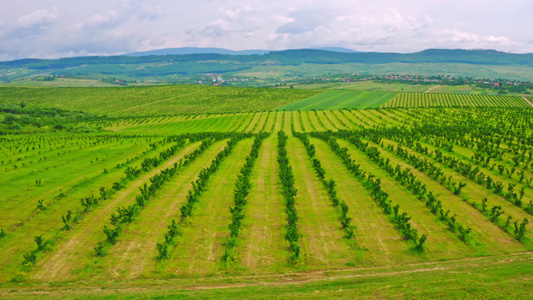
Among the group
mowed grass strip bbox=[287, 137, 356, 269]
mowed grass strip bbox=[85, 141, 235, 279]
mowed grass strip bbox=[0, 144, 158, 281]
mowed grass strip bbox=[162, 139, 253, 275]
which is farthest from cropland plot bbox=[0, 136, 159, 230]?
mowed grass strip bbox=[287, 137, 356, 269]

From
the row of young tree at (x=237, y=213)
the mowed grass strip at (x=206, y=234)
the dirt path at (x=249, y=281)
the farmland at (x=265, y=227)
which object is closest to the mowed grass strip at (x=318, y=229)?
the farmland at (x=265, y=227)

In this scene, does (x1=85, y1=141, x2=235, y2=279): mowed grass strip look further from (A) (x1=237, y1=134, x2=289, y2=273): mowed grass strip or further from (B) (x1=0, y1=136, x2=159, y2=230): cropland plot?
(B) (x1=0, y1=136, x2=159, y2=230): cropland plot

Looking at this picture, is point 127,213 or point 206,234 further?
point 127,213

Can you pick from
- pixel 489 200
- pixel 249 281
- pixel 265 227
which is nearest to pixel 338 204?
pixel 265 227

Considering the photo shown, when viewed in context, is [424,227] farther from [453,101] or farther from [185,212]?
[453,101]

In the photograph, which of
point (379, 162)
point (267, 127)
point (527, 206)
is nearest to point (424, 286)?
point (527, 206)

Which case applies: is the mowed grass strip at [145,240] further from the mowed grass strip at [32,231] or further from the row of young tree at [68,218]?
the mowed grass strip at [32,231]
